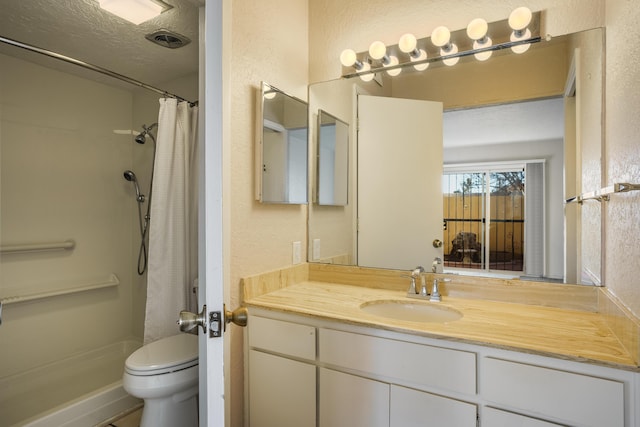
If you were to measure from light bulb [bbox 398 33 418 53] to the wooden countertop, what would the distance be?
122 centimetres

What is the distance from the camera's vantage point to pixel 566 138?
142 centimetres

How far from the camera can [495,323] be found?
120 cm

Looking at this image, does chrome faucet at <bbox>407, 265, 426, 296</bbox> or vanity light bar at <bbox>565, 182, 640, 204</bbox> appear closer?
vanity light bar at <bbox>565, 182, 640, 204</bbox>

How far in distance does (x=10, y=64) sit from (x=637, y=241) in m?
3.29

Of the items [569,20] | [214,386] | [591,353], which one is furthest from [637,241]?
[214,386]

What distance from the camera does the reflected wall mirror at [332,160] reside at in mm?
1916

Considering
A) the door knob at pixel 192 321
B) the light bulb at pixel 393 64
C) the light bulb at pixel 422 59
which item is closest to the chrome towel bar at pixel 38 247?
the door knob at pixel 192 321

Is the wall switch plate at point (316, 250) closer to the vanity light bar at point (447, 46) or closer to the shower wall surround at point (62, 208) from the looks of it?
the vanity light bar at point (447, 46)

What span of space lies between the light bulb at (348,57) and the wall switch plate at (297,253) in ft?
3.38

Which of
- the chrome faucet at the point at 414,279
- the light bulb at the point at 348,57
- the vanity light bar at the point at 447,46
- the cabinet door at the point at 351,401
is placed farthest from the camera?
the light bulb at the point at 348,57

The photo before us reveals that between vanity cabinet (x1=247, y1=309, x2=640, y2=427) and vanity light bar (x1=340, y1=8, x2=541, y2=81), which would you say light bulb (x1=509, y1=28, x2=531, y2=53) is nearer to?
vanity light bar (x1=340, y1=8, x2=541, y2=81)

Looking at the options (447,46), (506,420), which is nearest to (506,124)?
(447,46)

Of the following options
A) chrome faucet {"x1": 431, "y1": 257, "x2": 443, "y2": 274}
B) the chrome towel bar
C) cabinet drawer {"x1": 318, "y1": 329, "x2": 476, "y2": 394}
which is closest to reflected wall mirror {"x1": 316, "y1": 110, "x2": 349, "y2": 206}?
chrome faucet {"x1": 431, "y1": 257, "x2": 443, "y2": 274}

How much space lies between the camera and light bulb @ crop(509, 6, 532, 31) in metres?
1.42
